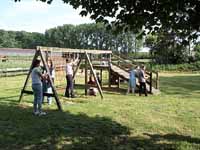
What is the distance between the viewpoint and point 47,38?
136m

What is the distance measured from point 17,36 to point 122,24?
142 metres

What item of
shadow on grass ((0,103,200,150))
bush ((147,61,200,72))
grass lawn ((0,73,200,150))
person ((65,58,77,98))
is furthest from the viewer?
bush ((147,61,200,72))

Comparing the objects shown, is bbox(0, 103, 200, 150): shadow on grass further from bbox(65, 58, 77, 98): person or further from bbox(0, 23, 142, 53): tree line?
bbox(0, 23, 142, 53): tree line

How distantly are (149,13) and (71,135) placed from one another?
141 inches

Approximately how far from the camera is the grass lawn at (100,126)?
9.37 m

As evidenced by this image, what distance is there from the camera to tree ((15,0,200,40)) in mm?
8289

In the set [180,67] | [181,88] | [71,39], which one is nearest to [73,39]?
[71,39]

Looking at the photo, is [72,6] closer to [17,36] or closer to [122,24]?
[122,24]

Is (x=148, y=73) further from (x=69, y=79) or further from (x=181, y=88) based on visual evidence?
(x=69, y=79)

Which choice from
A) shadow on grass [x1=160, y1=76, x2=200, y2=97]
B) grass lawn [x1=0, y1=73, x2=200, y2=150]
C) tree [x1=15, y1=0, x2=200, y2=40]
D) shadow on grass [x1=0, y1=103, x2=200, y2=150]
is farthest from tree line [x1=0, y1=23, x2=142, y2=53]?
tree [x1=15, y1=0, x2=200, y2=40]

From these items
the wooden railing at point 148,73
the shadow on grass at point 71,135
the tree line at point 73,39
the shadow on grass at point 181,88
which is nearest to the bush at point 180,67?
the shadow on grass at point 181,88

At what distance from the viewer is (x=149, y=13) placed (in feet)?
27.9

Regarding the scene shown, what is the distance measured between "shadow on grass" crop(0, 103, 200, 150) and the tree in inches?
106

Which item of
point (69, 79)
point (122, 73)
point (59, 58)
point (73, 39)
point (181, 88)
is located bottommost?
point (181, 88)
